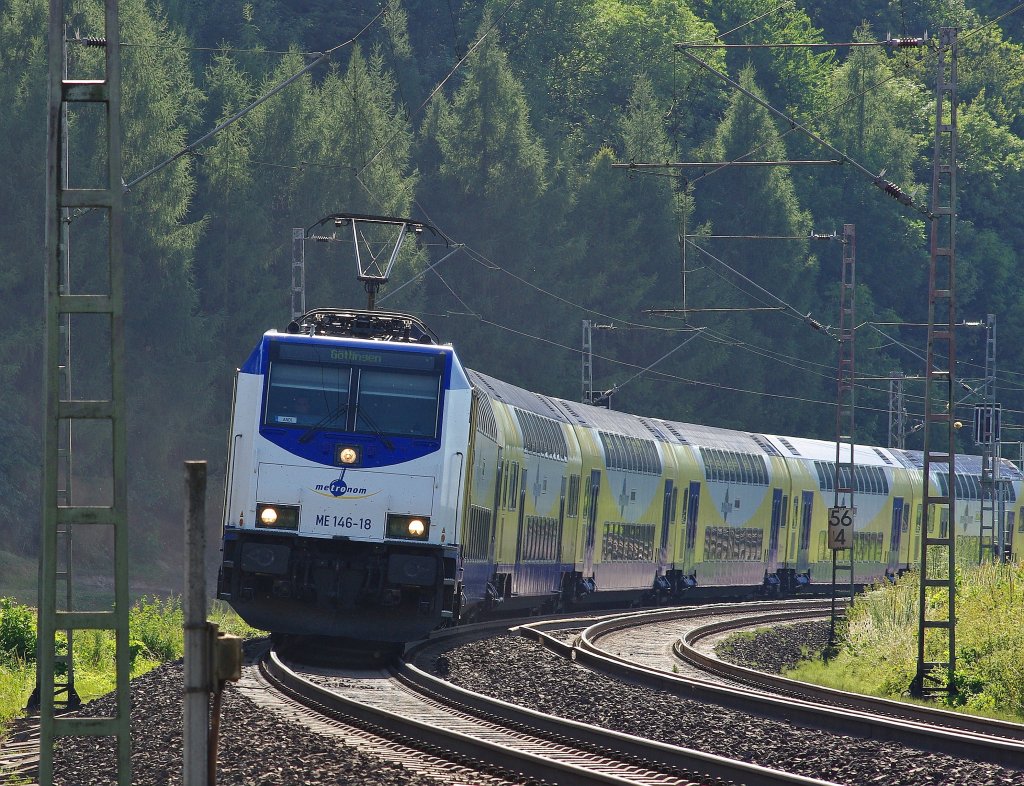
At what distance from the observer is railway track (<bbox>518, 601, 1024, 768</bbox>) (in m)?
12.8

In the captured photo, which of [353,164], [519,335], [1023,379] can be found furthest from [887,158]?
[353,164]

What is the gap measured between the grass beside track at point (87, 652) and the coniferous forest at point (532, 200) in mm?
10266

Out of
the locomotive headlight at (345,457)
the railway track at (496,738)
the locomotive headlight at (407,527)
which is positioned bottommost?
the railway track at (496,738)

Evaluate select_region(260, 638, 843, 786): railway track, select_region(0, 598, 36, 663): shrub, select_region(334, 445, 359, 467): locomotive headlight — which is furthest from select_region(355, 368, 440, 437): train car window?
select_region(0, 598, 36, 663): shrub

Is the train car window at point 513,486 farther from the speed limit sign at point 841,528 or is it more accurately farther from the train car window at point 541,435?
the speed limit sign at point 841,528

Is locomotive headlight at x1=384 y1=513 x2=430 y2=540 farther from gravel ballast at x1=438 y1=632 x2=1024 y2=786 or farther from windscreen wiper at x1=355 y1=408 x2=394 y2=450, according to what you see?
gravel ballast at x1=438 y1=632 x2=1024 y2=786

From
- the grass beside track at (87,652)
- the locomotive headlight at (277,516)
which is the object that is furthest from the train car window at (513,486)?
the locomotive headlight at (277,516)

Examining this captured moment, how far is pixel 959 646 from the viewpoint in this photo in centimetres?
2066

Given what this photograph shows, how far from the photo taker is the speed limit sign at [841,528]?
2639cm

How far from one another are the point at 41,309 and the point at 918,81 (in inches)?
2636

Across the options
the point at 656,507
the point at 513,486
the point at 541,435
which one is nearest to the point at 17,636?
the point at 513,486

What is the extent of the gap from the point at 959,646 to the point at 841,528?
590 cm

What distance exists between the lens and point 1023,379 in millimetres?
88688

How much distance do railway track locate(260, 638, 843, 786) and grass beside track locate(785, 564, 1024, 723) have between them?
634cm
